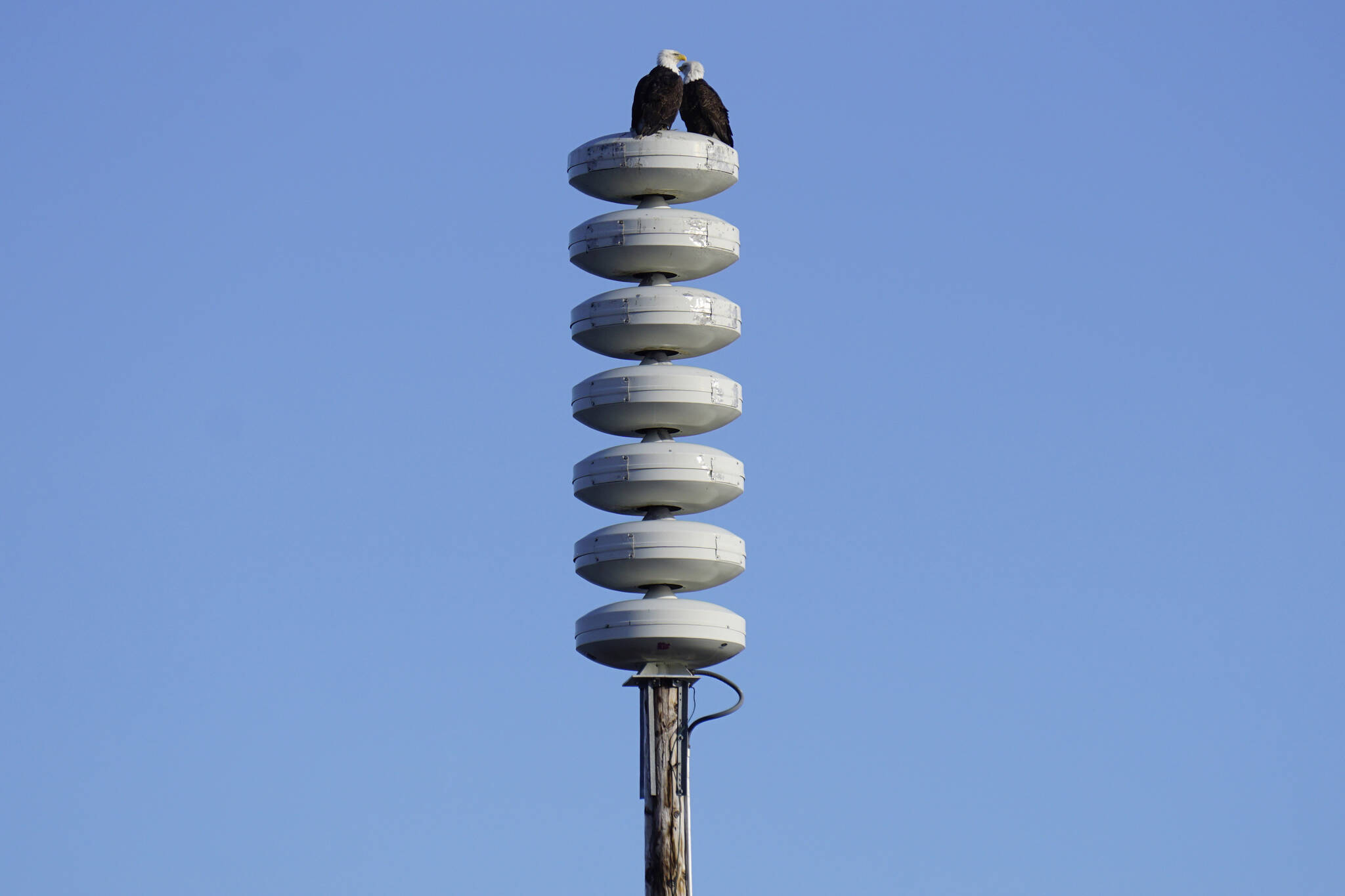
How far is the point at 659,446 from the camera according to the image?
1367 inches

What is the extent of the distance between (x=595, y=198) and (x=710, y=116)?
194 cm

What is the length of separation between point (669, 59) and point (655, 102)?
36.8 inches

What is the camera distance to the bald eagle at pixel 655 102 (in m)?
36.1

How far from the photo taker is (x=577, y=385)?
35438 millimetres

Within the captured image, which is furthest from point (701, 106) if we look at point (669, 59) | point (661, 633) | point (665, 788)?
point (665, 788)

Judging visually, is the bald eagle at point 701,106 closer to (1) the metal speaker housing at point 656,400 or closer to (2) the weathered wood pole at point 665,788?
(1) the metal speaker housing at point 656,400

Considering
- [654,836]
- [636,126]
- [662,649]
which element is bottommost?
[654,836]

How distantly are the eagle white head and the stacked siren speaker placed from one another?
3.26 feet

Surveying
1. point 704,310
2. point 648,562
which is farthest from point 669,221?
point 648,562

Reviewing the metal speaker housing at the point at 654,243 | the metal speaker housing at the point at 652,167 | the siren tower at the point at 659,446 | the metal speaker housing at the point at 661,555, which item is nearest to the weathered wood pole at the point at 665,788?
the siren tower at the point at 659,446

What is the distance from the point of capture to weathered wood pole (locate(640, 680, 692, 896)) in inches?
1309

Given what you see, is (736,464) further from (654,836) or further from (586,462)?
(654,836)

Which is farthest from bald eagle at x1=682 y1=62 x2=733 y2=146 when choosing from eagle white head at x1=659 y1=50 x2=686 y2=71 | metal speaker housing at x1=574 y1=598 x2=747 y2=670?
metal speaker housing at x1=574 y1=598 x2=747 y2=670

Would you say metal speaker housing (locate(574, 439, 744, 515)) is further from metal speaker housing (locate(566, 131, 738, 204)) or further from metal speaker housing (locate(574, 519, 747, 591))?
metal speaker housing (locate(566, 131, 738, 204))
